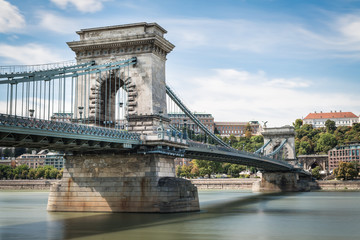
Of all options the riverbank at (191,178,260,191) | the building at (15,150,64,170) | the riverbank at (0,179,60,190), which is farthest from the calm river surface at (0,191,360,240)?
the building at (15,150,64,170)

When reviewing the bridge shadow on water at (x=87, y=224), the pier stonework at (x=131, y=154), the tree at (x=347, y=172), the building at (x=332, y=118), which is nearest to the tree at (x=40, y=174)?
the tree at (x=347, y=172)

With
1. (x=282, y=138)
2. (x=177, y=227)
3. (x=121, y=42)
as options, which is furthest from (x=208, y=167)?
(x=177, y=227)

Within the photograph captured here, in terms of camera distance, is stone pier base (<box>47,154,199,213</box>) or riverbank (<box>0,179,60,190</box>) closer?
stone pier base (<box>47,154,199,213</box>)

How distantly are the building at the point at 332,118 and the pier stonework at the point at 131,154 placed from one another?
167114 mm

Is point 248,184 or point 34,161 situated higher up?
point 34,161

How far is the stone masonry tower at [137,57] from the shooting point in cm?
3416

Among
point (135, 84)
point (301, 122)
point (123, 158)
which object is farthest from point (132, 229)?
point (301, 122)

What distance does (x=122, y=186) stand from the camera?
104 feet

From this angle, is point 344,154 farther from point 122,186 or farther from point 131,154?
point 122,186

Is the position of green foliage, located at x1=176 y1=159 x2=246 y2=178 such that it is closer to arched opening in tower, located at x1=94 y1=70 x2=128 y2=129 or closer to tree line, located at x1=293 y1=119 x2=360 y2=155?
tree line, located at x1=293 y1=119 x2=360 y2=155

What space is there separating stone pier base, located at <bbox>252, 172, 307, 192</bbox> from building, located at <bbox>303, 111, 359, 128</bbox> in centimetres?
11533

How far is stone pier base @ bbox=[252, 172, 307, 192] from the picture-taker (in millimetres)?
81562

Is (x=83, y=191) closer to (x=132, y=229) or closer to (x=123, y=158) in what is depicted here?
(x=123, y=158)

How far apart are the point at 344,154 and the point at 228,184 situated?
45.3 meters
